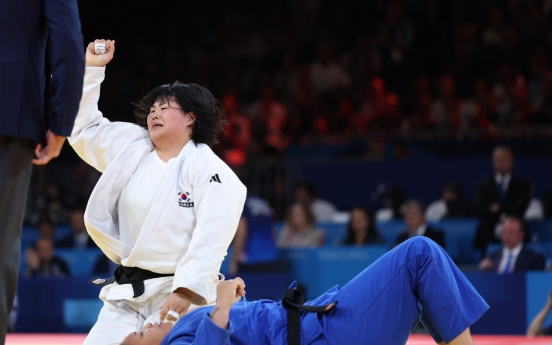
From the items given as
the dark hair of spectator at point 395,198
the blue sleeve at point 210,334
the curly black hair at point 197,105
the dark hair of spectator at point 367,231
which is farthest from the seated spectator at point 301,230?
the blue sleeve at point 210,334

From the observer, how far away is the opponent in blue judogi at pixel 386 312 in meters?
2.76

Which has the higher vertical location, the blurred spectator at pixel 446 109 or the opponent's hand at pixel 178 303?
the blurred spectator at pixel 446 109

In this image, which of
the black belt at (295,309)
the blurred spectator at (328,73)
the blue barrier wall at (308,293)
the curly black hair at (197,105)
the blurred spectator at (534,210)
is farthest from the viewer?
the blurred spectator at (328,73)

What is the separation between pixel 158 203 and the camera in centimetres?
308

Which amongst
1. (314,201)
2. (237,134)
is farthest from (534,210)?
(237,134)

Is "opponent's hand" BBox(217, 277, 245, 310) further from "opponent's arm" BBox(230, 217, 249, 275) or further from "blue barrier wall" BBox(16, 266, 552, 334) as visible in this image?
"opponent's arm" BBox(230, 217, 249, 275)

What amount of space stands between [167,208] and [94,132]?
49 cm

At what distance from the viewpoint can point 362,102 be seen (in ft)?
34.2

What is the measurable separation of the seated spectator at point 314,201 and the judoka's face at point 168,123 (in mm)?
5327

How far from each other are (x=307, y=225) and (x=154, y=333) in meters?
5.26

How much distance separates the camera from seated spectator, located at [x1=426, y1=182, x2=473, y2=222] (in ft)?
26.1

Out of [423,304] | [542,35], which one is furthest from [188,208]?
[542,35]

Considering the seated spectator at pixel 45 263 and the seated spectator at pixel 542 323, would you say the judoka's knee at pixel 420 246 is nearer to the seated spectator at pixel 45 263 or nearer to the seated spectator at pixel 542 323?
the seated spectator at pixel 542 323

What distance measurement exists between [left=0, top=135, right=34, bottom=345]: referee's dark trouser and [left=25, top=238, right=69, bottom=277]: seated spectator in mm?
4687
